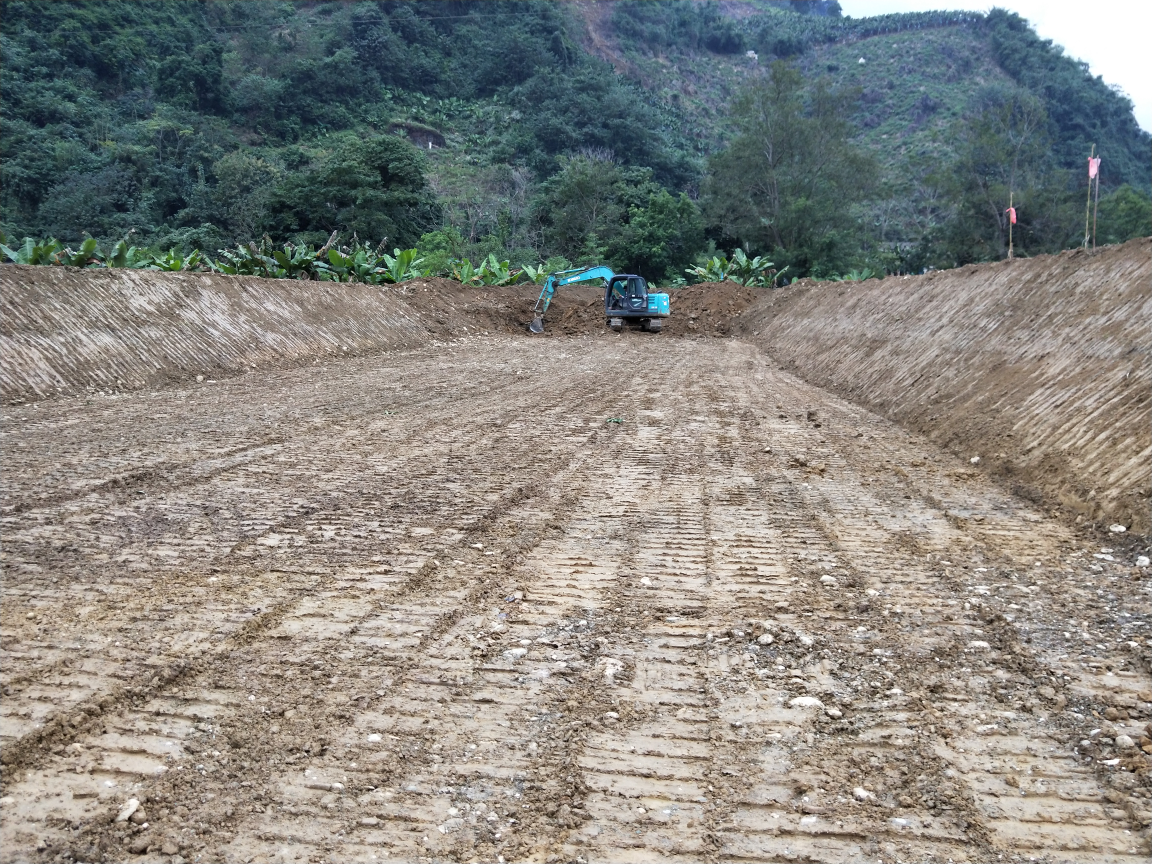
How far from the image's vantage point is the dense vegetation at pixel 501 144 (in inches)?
1608

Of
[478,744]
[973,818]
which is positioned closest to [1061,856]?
[973,818]

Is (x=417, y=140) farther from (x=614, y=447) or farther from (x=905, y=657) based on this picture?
(x=905, y=657)

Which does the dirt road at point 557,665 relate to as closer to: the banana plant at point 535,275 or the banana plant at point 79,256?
the banana plant at point 79,256

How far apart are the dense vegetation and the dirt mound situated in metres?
10.1

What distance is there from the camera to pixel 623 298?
24.8m

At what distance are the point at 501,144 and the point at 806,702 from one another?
6577cm

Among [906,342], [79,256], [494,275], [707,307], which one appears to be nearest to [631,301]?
[707,307]

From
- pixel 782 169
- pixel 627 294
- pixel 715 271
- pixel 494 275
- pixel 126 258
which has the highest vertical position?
pixel 782 169

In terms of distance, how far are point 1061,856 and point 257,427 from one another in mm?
7902

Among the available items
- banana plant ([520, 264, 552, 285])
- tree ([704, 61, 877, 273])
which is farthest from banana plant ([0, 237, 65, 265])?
tree ([704, 61, 877, 273])

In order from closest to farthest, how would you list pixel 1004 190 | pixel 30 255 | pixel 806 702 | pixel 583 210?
pixel 806 702
pixel 30 255
pixel 1004 190
pixel 583 210

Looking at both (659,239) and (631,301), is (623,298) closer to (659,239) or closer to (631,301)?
(631,301)

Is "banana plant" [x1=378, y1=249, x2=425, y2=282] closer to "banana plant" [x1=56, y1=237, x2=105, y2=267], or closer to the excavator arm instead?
the excavator arm

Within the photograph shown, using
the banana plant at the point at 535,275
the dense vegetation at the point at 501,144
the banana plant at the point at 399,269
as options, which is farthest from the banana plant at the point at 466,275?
the dense vegetation at the point at 501,144
